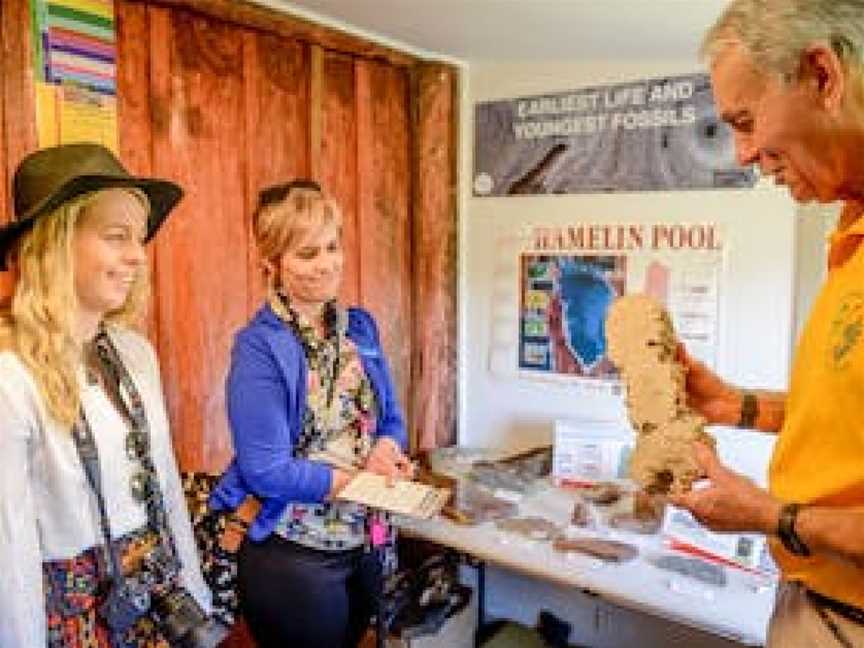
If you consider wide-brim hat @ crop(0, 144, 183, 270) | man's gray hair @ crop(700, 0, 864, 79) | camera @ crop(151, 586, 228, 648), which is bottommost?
camera @ crop(151, 586, 228, 648)

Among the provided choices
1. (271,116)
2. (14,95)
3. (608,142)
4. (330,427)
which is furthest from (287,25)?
(330,427)

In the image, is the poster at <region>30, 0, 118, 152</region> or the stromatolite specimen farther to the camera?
the poster at <region>30, 0, 118, 152</region>

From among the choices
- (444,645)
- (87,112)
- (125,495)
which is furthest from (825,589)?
(87,112)

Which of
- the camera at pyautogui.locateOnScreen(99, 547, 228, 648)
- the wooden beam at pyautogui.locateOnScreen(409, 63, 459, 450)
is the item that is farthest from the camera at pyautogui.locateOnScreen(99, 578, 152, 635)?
the wooden beam at pyautogui.locateOnScreen(409, 63, 459, 450)

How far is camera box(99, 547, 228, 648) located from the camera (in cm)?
125

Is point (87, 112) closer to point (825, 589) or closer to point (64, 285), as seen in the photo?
point (64, 285)

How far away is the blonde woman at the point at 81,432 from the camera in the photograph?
1.14m

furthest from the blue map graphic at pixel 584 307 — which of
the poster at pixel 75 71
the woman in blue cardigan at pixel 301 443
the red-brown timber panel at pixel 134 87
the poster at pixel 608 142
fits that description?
the poster at pixel 75 71

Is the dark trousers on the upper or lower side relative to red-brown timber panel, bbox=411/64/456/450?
lower

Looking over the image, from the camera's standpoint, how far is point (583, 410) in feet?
7.80

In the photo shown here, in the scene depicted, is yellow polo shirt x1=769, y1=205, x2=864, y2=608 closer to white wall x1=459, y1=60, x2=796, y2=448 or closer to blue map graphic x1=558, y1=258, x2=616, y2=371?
white wall x1=459, y1=60, x2=796, y2=448

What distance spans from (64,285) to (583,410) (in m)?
1.58

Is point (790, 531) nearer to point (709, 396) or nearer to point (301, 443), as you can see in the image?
point (709, 396)

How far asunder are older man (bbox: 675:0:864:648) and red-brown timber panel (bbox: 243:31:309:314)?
136cm
